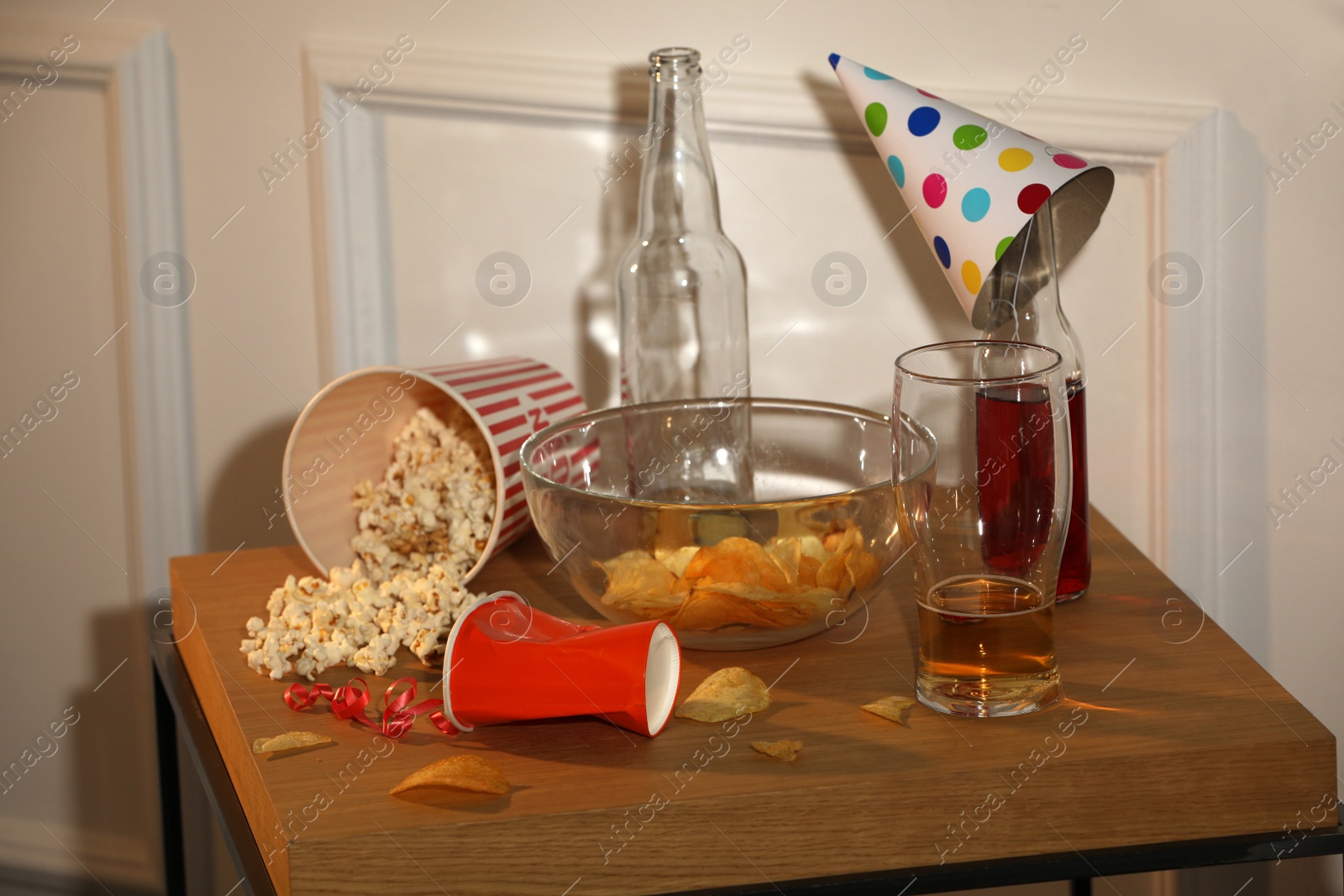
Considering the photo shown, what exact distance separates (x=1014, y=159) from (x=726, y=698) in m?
0.46

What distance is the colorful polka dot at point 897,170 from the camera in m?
0.94

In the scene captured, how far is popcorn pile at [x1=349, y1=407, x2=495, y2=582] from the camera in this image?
844mm

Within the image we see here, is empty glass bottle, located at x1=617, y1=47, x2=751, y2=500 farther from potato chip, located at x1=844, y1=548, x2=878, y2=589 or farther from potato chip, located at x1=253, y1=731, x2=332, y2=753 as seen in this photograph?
potato chip, located at x1=253, y1=731, x2=332, y2=753

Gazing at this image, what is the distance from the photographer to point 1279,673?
3.85ft

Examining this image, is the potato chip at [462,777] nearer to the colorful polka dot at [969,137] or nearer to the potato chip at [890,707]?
the potato chip at [890,707]

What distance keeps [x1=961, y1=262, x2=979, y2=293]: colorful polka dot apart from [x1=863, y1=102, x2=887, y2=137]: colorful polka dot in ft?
0.52

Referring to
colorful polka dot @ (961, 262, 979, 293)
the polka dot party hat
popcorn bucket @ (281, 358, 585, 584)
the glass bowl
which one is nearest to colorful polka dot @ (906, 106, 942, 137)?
the polka dot party hat

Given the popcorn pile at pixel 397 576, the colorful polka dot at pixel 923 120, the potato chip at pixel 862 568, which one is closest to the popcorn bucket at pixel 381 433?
the popcorn pile at pixel 397 576

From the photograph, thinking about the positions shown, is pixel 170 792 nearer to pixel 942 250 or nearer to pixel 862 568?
pixel 862 568

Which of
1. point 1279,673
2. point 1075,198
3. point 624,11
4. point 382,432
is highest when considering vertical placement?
point 624,11

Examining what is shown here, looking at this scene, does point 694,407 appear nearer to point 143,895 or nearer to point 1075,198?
point 1075,198

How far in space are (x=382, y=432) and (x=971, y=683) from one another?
0.50 m

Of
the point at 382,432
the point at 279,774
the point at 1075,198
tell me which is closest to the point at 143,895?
the point at 382,432

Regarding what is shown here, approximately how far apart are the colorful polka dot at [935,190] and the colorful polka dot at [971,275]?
0.06m
